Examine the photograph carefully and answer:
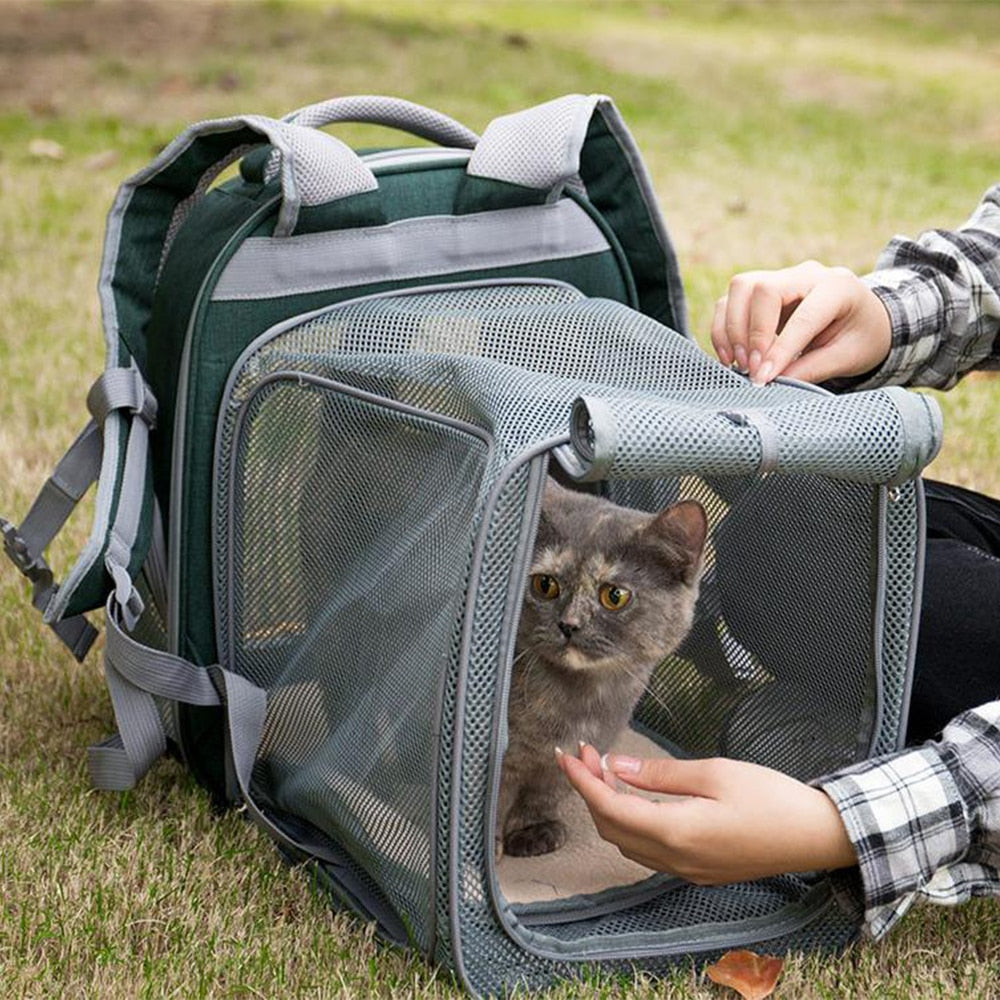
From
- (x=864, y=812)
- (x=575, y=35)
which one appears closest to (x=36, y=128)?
(x=575, y=35)

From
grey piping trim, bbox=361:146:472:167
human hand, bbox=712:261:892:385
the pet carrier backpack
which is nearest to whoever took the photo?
the pet carrier backpack

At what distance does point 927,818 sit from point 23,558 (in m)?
1.14

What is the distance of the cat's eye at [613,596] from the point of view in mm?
1684

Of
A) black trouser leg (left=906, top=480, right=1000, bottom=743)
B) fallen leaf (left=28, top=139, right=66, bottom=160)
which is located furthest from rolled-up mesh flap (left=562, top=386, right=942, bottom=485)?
fallen leaf (left=28, top=139, right=66, bottom=160)

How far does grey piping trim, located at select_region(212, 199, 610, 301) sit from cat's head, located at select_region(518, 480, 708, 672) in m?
0.38

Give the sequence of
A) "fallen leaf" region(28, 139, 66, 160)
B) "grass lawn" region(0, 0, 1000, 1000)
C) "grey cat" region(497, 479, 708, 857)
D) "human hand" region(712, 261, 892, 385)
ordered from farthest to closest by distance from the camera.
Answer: "fallen leaf" region(28, 139, 66, 160) → "human hand" region(712, 261, 892, 385) → "grey cat" region(497, 479, 708, 857) → "grass lawn" region(0, 0, 1000, 1000)

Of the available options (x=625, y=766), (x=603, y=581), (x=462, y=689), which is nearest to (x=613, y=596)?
(x=603, y=581)

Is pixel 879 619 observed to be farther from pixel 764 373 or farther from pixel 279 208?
pixel 279 208

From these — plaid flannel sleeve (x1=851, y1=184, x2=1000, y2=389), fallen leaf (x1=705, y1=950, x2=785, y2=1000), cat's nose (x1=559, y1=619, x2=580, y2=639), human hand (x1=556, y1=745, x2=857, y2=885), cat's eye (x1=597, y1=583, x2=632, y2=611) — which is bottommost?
fallen leaf (x1=705, y1=950, x2=785, y2=1000)

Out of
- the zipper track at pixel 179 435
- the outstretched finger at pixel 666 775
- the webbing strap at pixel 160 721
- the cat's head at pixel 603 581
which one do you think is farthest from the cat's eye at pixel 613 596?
the zipper track at pixel 179 435

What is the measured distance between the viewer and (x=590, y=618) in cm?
167

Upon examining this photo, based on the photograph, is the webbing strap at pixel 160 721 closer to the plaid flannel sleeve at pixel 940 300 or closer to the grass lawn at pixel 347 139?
the grass lawn at pixel 347 139

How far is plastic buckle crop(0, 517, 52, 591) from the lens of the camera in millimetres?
1871

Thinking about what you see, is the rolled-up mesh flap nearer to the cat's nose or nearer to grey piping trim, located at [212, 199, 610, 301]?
the cat's nose
